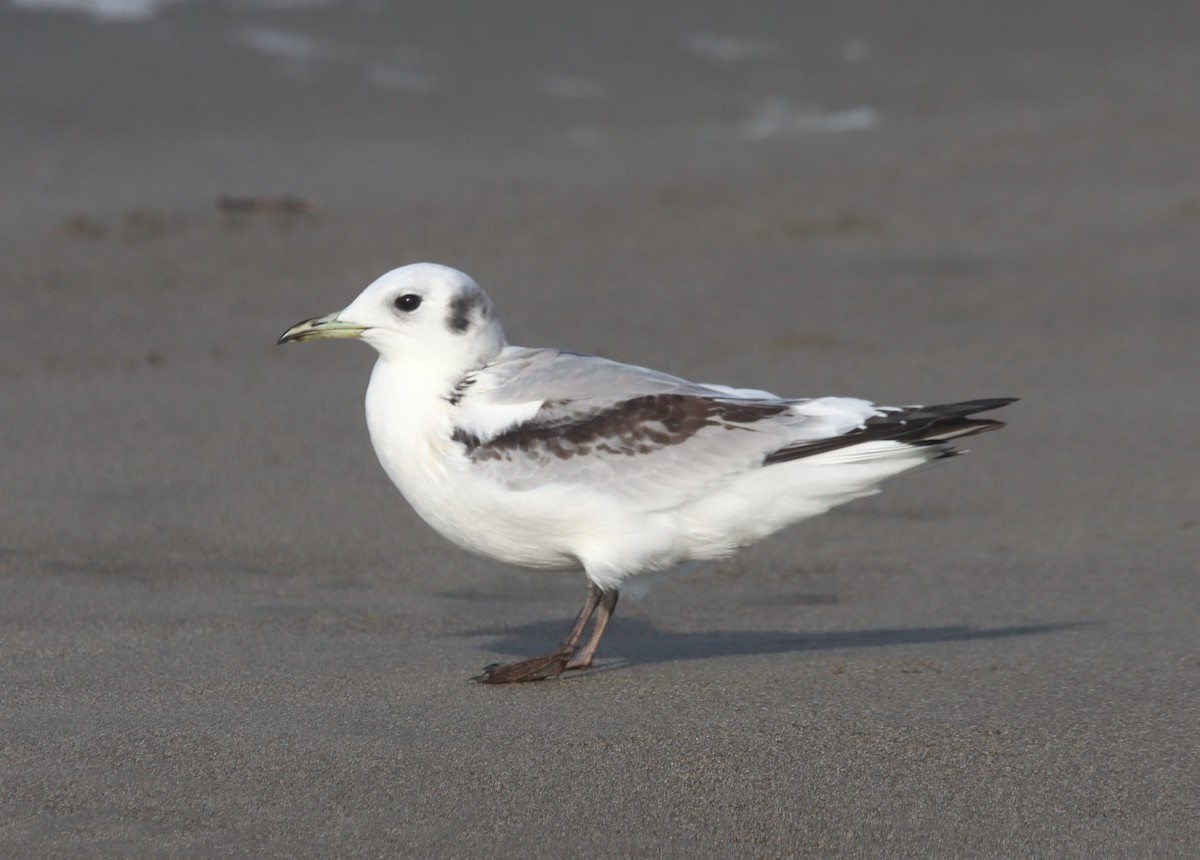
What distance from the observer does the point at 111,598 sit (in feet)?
16.3

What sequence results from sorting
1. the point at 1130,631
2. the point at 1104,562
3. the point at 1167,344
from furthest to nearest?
the point at 1167,344
the point at 1104,562
the point at 1130,631

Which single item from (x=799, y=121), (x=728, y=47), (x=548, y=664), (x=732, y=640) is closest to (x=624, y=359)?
(x=732, y=640)

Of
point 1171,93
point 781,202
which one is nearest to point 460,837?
point 781,202

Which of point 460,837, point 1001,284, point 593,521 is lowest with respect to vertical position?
point 460,837

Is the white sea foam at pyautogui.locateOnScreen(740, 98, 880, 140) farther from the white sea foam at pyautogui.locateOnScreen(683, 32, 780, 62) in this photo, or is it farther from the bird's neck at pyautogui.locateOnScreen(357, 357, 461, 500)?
the bird's neck at pyautogui.locateOnScreen(357, 357, 461, 500)

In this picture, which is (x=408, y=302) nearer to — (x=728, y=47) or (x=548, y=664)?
(x=548, y=664)

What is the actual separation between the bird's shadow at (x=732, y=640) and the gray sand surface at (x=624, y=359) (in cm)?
2

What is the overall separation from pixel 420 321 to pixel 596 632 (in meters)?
0.92

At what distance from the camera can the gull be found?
170 inches

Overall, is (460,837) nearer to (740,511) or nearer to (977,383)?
(740,511)

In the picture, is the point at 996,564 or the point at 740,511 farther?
the point at 996,564

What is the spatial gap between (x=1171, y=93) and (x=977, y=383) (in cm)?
622

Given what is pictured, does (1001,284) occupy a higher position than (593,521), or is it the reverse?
(1001,284)

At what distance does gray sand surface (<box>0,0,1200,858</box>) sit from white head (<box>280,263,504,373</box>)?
2.60 ft
